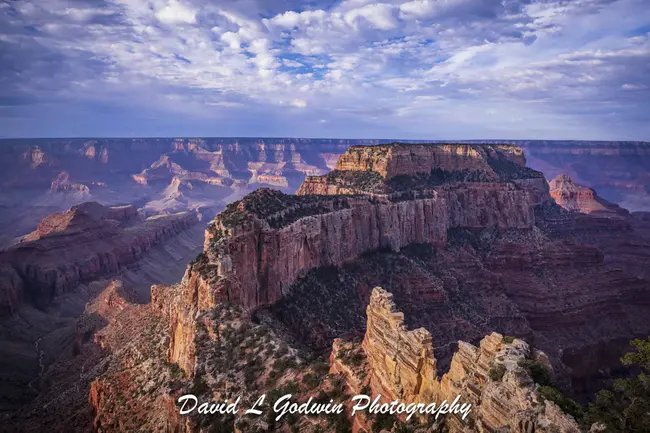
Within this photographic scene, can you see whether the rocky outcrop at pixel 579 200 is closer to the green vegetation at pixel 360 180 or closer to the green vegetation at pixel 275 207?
the green vegetation at pixel 360 180

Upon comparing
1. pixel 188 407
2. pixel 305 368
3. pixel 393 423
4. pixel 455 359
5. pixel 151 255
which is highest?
pixel 455 359

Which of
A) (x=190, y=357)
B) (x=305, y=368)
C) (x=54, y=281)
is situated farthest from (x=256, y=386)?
(x=54, y=281)

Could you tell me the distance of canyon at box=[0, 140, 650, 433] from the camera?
1054 inches

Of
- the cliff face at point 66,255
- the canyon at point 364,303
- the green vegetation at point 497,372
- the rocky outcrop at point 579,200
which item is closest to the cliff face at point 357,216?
the canyon at point 364,303

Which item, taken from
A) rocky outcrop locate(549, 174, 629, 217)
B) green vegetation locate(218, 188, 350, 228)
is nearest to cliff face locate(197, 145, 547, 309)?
green vegetation locate(218, 188, 350, 228)

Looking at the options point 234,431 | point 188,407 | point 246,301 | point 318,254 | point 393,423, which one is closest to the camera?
point 393,423

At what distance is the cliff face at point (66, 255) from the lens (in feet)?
353

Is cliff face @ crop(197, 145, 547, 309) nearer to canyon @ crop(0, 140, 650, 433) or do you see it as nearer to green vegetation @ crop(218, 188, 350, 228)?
green vegetation @ crop(218, 188, 350, 228)

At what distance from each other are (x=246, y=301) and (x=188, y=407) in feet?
53.2

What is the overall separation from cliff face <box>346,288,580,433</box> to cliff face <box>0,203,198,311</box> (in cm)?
9463

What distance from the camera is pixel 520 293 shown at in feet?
245

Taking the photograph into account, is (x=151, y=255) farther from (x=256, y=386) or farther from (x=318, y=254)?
(x=256, y=386)

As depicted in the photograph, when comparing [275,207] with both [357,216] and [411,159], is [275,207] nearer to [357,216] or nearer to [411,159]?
[357,216]

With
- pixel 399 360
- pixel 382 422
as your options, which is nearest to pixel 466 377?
pixel 399 360
